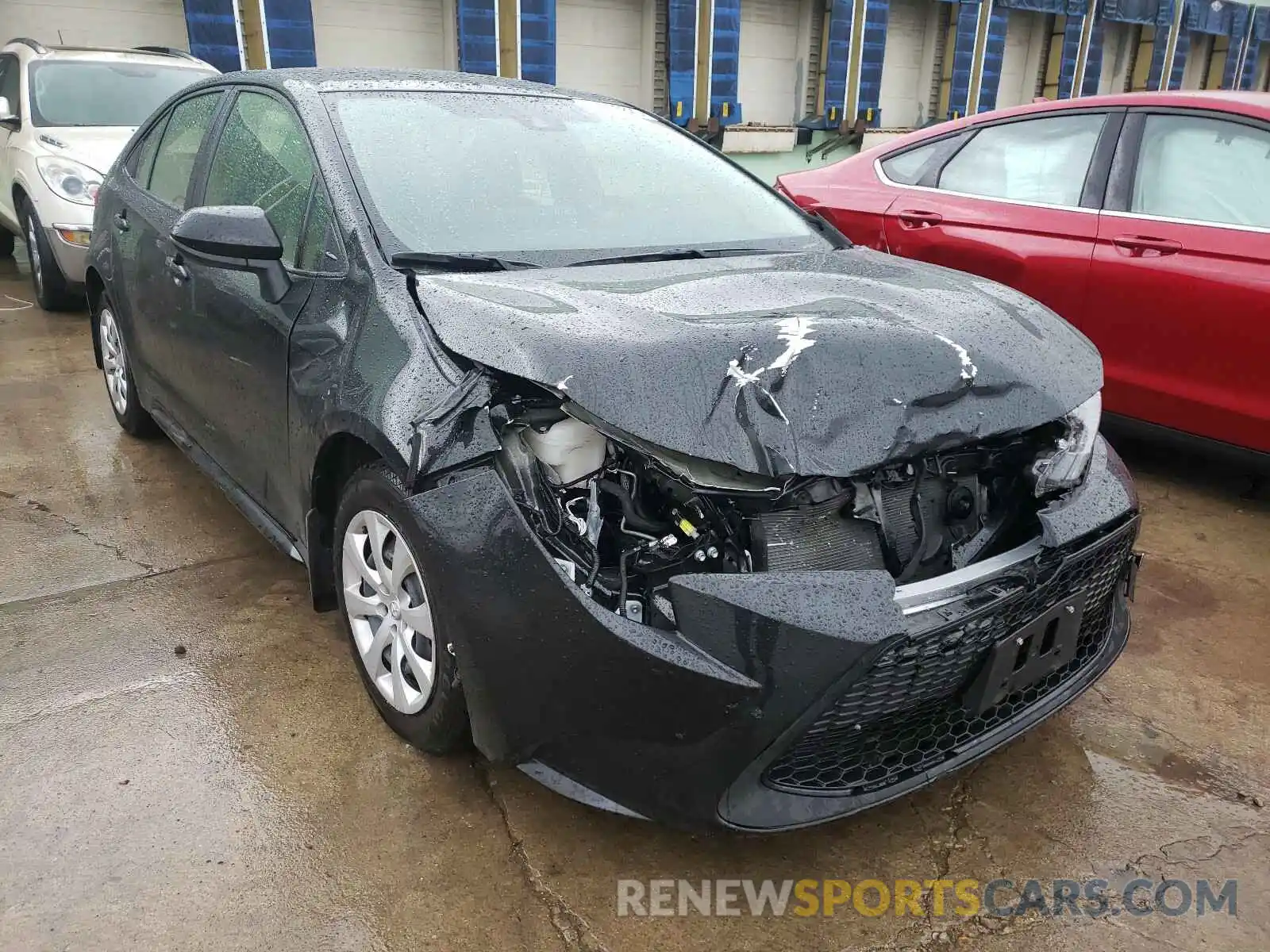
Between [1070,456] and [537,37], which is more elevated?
[537,37]

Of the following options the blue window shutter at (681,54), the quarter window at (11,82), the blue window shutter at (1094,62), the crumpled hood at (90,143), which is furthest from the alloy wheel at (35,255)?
the blue window shutter at (1094,62)

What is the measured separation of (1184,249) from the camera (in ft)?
Result: 11.9

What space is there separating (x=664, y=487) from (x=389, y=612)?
753mm

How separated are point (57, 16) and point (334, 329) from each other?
375 inches

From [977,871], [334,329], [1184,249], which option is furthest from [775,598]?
[1184,249]

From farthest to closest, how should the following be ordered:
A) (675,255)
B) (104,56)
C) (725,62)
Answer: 1. (725,62)
2. (104,56)
3. (675,255)

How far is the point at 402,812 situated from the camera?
2.18 metres

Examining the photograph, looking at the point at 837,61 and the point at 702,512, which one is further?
the point at 837,61

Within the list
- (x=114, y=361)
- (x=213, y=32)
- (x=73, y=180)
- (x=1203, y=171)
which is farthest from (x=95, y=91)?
(x=1203, y=171)

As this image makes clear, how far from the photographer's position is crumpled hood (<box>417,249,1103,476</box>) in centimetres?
180

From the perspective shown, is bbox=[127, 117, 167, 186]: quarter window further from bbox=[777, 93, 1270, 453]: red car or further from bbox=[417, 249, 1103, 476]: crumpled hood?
bbox=[777, 93, 1270, 453]: red car

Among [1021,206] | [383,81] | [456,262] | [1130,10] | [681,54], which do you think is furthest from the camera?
[1130,10]

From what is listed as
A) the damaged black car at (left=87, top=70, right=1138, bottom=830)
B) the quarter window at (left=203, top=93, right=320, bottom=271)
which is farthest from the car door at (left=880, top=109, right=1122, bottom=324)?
the quarter window at (left=203, top=93, right=320, bottom=271)

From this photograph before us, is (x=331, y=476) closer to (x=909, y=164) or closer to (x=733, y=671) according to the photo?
(x=733, y=671)
